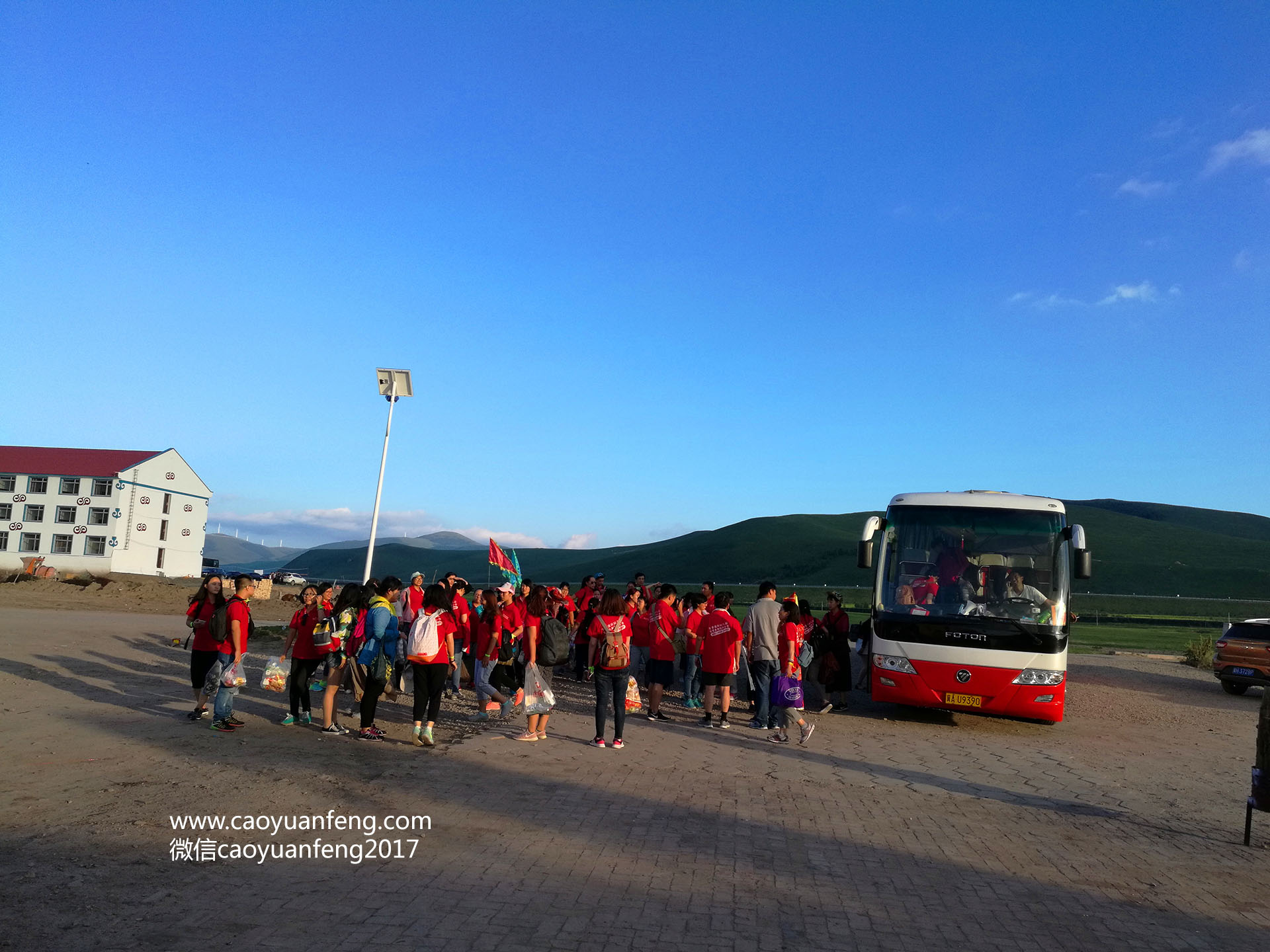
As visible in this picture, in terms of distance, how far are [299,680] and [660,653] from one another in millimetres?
5171

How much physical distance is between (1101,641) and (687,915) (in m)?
37.2

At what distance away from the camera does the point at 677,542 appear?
6348 inches

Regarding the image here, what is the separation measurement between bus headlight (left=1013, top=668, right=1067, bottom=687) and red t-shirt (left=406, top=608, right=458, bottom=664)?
26.0 feet

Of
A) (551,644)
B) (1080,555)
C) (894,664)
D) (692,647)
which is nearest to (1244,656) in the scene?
(1080,555)

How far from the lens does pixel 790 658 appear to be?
12281 mm

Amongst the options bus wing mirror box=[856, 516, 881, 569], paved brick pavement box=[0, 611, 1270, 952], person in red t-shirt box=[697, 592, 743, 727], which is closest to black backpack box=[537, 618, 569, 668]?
paved brick pavement box=[0, 611, 1270, 952]

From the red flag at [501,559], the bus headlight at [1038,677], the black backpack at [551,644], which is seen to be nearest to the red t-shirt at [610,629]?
the black backpack at [551,644]

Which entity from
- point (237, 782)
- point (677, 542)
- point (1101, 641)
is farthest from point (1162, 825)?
point (677, 542)

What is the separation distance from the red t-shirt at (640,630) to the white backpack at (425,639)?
Result: 197 inches

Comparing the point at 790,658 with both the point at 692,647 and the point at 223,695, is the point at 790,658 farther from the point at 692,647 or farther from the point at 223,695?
the point at 223,695

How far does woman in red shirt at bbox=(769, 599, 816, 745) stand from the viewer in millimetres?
11414

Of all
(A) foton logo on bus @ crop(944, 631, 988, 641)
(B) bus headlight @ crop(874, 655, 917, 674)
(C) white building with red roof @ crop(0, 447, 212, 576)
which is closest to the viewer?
(A) foton logo on bus @ crop(944, 631, 988, 641)

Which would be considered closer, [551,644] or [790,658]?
[551,644]

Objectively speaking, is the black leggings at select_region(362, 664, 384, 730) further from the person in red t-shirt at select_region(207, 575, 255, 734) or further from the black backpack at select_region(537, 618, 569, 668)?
the black backpack at select_region(537, 618, 569, 668)
